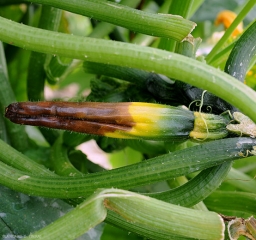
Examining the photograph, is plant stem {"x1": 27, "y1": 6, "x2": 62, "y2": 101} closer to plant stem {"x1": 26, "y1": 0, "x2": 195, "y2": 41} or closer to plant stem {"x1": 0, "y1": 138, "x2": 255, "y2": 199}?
plant stem {"x1": 26, "y1": 0, "x2": 195, "y2": 41}

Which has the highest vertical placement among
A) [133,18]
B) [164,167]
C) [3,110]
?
[133,18]

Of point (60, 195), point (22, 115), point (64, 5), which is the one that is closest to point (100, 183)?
point (60, 195)

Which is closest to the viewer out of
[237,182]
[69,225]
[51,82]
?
[69,225]

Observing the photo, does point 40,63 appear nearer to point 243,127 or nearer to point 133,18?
point 133,18

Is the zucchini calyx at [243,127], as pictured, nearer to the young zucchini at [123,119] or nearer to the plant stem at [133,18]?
the young zucchini at [123,119]

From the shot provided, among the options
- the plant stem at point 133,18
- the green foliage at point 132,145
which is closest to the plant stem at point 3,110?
the green foliage at point 132,145

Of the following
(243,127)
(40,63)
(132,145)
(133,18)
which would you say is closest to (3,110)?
(40,63)

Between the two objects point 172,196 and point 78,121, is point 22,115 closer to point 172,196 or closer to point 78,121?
point 78,121
